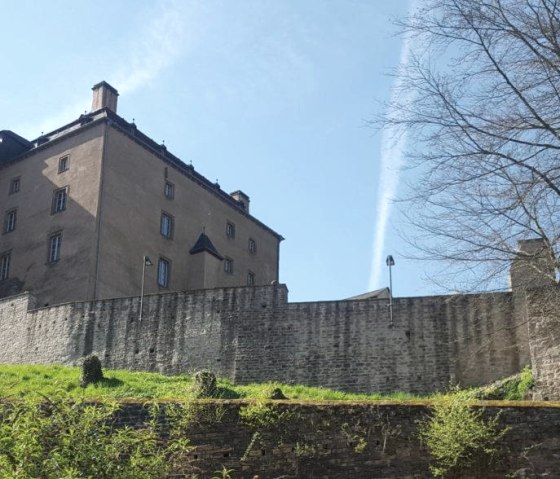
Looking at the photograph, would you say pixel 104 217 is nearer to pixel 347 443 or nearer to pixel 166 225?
pixel 166 225

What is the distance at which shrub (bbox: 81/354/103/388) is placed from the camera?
968 inches

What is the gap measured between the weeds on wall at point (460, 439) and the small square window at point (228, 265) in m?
31.6

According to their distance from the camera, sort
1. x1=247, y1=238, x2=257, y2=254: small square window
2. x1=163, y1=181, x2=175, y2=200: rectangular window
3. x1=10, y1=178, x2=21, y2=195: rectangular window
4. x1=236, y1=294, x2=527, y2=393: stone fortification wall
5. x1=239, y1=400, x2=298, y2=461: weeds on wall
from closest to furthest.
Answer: x1=239, y1=400, x2=298, y2=461: weeds on wall, x1=236, y1=294, x2=527, y2=393: stone fortification wall, x1=163, y1=181, x2=175, y2=200: rectangular window, x1=10, y1=178, x2=21, y2=195: rectangular window, x1=247, y1=238, x2=257, y2=254: small square window

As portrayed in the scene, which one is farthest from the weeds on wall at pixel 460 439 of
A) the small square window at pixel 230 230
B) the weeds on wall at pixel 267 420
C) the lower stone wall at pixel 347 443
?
the small square window at pixel 230 230

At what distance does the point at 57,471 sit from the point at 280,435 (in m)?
4.32

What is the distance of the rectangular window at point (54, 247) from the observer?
126ft

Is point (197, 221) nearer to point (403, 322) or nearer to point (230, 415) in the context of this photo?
point (403, 322)

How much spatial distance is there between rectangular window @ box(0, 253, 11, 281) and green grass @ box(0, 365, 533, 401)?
13.1 metres

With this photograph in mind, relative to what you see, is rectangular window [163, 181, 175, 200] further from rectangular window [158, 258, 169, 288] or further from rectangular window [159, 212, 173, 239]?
rectangular window [158, 258, 169, 288]

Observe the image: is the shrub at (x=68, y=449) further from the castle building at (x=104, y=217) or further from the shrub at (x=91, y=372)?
the castle building at (x=104, y=217)

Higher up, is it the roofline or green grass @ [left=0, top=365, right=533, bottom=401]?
the roofline

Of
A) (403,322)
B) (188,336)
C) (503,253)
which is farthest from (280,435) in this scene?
(188,336)

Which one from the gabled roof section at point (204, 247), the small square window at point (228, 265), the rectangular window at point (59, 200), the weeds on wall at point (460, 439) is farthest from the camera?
the small square window at point (228, 265)

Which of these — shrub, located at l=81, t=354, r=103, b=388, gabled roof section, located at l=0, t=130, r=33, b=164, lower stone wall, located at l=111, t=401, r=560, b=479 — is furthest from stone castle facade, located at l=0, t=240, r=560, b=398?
gabled roof section, located at l=0, t=130, r=33, b=164
